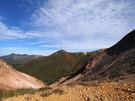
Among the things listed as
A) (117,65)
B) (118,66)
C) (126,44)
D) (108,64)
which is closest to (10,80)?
(118,66)

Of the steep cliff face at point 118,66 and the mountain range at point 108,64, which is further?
the mountain range at point 108,64

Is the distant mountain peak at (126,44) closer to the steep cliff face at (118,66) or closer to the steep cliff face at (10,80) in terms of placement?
the steep cliff face at (118,66)

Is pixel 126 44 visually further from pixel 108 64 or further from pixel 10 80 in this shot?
pixel 10 80

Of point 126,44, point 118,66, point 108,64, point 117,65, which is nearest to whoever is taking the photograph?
point 118,66

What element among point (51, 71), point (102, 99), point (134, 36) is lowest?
point (51, 71)

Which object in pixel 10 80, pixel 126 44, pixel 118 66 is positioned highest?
pixel 126 44

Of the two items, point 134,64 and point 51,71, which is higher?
point 134,64

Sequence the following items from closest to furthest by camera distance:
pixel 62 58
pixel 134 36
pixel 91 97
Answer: pixel 91 97 < pixel 134 36 < pixel 62 58

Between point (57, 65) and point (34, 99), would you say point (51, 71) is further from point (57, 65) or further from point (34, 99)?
point (34, 99)

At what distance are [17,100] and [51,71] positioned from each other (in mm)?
70692

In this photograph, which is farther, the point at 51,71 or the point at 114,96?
the point at 51,71

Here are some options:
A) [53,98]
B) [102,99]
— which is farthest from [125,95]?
[53,98]

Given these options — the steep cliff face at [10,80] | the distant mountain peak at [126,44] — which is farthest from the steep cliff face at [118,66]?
the steep cliff face at [10,80]

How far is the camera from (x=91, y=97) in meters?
6.01
